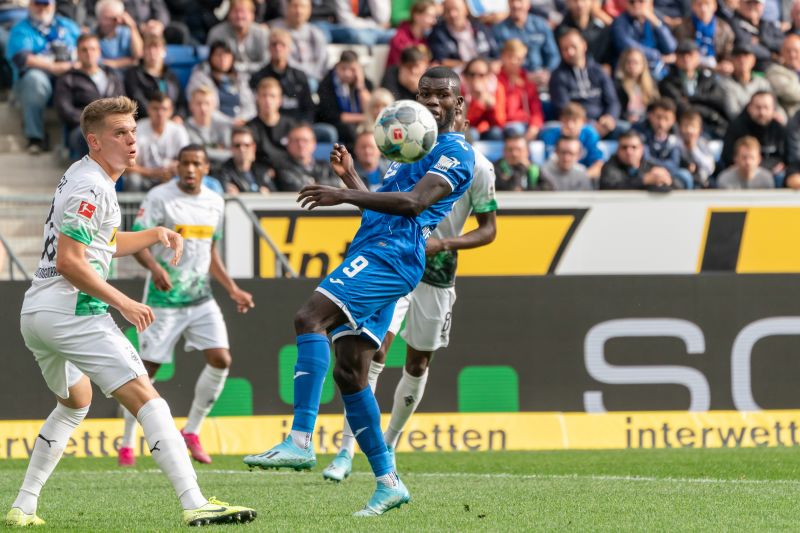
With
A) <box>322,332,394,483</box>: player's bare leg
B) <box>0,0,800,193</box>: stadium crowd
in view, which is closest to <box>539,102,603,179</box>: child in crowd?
<box>0,0,800,193</box>: stadium crowd

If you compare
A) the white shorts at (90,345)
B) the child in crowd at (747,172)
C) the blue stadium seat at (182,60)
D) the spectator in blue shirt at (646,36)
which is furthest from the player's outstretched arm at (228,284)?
the spectator in blue shirt at (646,36)

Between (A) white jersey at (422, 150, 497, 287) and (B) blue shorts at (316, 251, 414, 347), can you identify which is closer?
(B) blue shorts at (316, 251, 414, 347)

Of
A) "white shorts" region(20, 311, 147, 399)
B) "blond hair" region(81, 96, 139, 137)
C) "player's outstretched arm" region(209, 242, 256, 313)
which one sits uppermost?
"blond hair" region(81, 96, 139, 137)

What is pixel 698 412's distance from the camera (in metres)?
12.6

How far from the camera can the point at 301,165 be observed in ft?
47.2

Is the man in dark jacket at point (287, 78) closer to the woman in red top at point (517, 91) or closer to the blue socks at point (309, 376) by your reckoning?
the woman in red top at point (517, 91)

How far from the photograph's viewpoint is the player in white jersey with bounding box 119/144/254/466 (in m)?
11.3

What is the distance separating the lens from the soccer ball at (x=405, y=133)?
696 centimetres

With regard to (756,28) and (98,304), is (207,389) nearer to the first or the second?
(98,304)

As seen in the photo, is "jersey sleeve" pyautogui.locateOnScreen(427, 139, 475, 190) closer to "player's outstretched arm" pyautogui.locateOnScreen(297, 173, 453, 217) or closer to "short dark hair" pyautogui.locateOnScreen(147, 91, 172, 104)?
"player's outstretched arm" pyautogui.locateOnScreen(297, 173, 453, 217)

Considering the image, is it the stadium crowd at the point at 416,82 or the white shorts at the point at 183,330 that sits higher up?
the stadium crowd at the point at 416,82

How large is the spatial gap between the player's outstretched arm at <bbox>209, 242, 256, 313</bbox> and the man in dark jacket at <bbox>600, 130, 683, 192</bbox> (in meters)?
4.90

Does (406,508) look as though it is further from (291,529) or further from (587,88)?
(587,88)

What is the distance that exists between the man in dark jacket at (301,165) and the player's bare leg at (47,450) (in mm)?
7256
